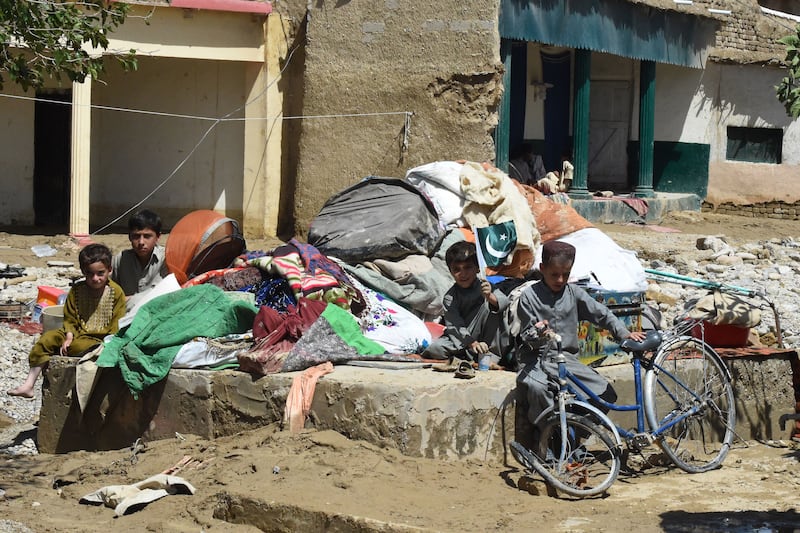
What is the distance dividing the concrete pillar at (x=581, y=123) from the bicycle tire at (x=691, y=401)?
958cm

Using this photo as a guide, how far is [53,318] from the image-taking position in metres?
7.61

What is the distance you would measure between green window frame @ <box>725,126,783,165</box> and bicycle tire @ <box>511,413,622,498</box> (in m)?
14.1

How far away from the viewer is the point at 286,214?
14.7m

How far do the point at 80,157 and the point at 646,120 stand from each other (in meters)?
8.76

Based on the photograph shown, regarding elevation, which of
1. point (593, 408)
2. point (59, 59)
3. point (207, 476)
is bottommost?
point (207, 476)

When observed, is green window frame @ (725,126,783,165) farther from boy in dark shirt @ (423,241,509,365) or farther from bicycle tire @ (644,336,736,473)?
boy in dark shirt @ (423,241,509,365)

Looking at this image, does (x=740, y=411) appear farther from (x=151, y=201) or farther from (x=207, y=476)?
(x=151, y=201)

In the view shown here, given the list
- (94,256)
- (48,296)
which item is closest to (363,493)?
(94,256)

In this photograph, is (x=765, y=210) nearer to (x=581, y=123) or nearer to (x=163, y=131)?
(x=581, y=123)

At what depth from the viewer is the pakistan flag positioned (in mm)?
8375

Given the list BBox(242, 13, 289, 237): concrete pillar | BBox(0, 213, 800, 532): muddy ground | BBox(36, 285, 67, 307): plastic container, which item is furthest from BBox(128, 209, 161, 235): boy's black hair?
BBox(242, 13, 289, 237): concrete pillar

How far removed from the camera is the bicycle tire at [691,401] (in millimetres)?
6227

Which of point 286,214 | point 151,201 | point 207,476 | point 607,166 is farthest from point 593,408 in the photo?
point 607,166

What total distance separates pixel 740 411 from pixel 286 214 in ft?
26.6
